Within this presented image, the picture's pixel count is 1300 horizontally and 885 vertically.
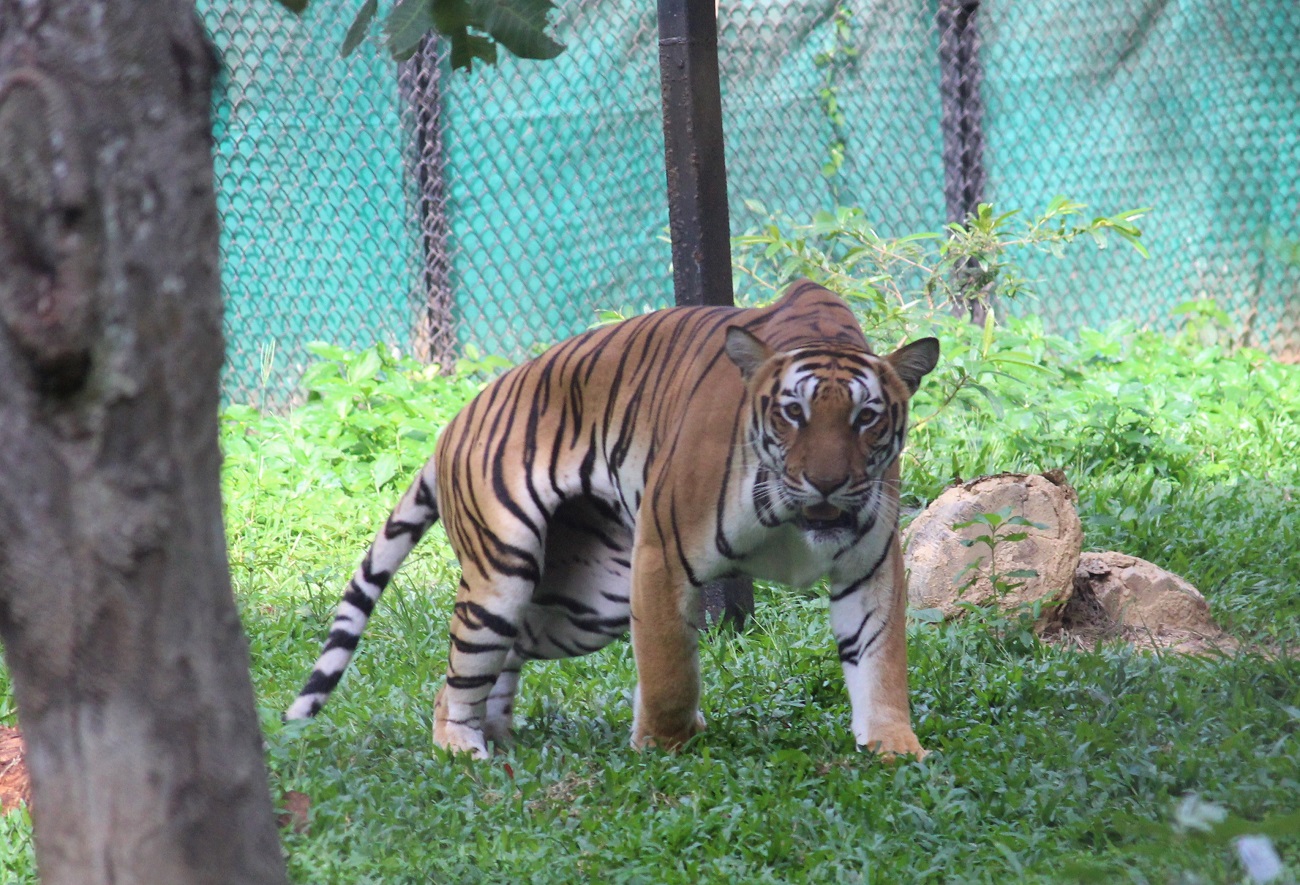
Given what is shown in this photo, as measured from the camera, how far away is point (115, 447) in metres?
1.49

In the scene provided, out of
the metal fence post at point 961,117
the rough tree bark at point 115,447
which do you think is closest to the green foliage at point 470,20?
the rough tree bark at point 115,447

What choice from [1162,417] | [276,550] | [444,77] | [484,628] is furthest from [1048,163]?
[484,628]

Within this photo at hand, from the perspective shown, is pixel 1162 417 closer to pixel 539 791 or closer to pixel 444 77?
pixel 444 77

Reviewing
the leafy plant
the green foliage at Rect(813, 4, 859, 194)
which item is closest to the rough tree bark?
the leafy plant

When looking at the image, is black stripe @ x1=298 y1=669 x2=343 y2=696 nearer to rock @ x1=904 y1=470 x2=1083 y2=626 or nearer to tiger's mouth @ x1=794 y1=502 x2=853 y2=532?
tiger's mouth @ x1=794 y1=502 x2=853 y2=532

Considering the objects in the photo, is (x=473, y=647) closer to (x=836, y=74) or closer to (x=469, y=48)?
(x=469, y=48)

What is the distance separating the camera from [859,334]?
3602mm

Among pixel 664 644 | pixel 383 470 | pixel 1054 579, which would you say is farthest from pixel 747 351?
pixel 383 470

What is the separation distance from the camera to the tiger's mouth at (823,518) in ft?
10.5

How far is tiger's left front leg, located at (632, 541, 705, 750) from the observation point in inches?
136

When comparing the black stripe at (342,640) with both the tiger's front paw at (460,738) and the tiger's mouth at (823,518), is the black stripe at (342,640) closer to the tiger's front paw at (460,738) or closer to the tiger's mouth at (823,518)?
the tiger's front paw at (460,738)

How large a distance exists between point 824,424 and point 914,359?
357 millimetres

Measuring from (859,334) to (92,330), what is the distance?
2.44m

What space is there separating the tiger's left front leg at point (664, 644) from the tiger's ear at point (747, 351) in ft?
1.68
